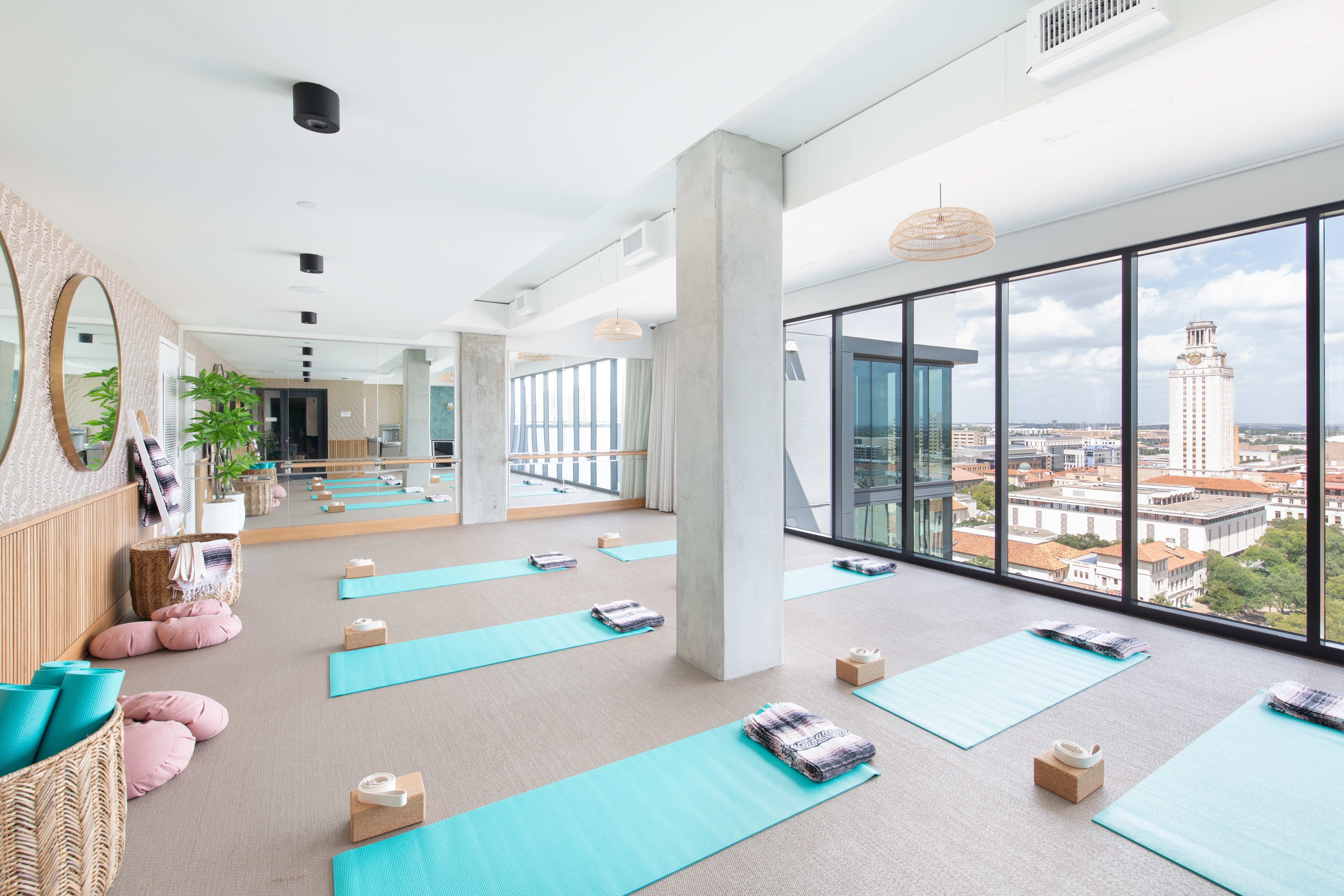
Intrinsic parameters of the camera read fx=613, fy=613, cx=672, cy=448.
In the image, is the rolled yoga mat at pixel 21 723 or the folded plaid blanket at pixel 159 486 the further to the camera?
the folded plaid blanket at pixel 159 486

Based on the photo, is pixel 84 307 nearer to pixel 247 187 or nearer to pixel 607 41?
pixel 247 187

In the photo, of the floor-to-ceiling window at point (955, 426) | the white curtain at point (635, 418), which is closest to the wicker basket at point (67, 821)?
the floor-to-ceiling window at point (955, 426)

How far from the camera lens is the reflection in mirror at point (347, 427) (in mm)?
7238

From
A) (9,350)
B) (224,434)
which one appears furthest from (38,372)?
(224,434)

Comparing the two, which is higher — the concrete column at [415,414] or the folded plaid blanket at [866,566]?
the concrete column at [415,414]

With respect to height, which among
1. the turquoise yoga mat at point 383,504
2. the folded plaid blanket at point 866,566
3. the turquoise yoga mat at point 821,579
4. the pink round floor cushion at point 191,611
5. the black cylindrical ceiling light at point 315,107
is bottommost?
the turquoise yoga mat at point 821,579

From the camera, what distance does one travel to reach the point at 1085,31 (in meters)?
2.07

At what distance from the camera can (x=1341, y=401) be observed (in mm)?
3457

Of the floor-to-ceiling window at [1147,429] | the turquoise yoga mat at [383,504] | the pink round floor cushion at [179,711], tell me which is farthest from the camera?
the turquoise yoga mat at [383,504]

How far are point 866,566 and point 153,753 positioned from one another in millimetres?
4803

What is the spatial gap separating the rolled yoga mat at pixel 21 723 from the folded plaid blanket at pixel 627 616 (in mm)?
2658

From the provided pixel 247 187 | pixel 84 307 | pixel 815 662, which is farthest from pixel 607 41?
pixel 84 307

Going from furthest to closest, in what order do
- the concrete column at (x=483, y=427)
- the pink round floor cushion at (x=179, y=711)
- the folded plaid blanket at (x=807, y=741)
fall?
the concrete column at (x=483, y=427)
the pink round floor cushion at (x=179, y=711)
the folded plaid blanket at (x=807, y=741)

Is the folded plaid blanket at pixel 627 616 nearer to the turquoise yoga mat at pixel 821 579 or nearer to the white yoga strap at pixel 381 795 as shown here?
the turquoise yoga mat at pixel 821 579
